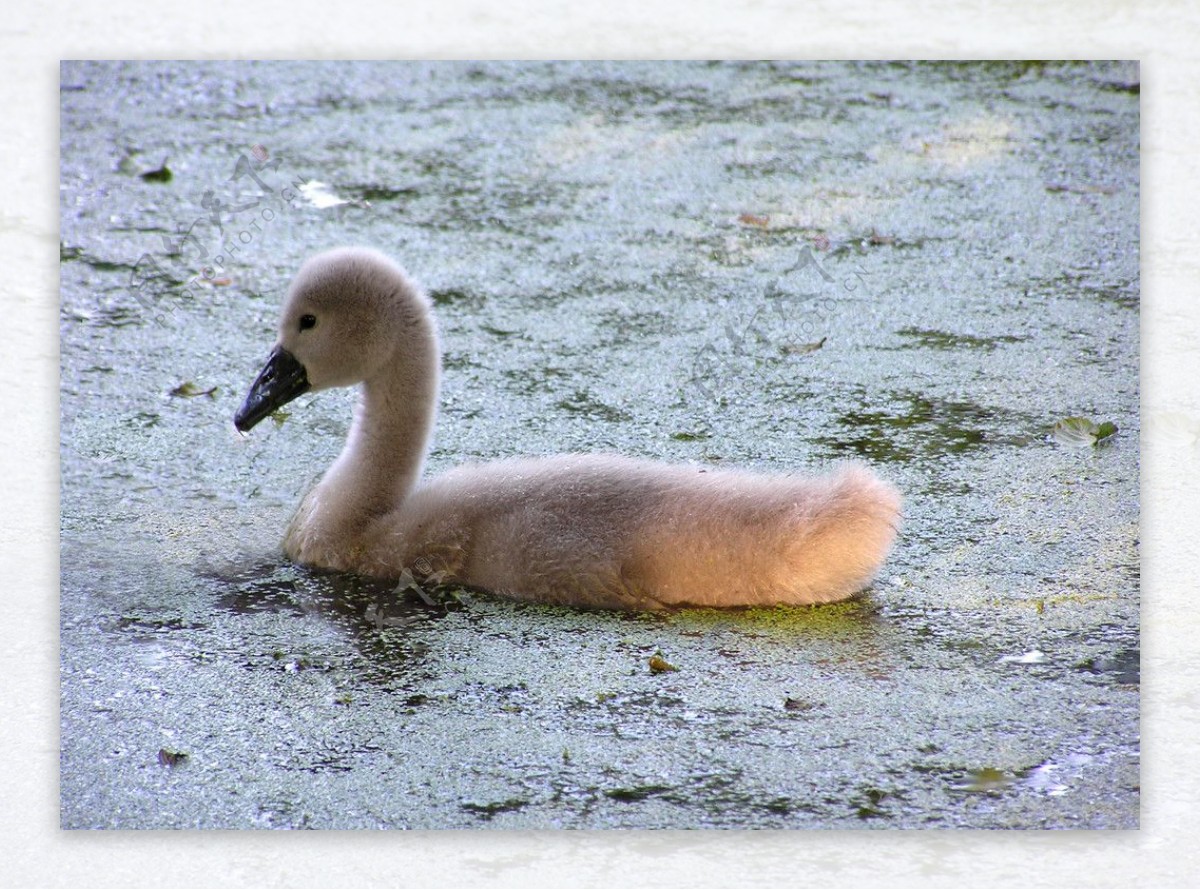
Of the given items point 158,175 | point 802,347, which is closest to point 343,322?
point 802,347

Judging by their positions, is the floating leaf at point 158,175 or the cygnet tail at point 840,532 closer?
the cygnet tail at point 840,532

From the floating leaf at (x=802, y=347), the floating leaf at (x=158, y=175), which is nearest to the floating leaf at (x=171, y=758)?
the floating leaf at (x=802, y=347)

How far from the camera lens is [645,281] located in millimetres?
4168

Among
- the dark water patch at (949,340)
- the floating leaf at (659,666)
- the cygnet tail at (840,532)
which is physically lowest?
the floating leaf at (659,666)

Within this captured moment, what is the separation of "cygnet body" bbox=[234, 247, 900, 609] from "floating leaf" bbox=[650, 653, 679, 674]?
0.56ft

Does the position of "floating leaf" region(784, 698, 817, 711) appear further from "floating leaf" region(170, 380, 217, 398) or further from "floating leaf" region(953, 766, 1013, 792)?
"floating leaf" region(170, 380, 217, 398)

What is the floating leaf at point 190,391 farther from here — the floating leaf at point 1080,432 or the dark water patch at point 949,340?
the floating leaf at point 1080,432

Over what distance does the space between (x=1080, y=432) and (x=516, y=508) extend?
1.19 metres

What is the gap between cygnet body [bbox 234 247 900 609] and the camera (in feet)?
9.35

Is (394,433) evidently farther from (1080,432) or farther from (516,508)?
(1080,432)

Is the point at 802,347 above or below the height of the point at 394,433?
above

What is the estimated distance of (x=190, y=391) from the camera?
3.69m

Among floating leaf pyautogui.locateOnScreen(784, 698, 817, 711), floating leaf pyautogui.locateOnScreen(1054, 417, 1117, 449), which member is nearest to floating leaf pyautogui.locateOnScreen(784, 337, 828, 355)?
floating leaf pyautogui.locateOnScreen(1054, 417, 1117, 449)

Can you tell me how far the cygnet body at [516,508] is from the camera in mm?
2850
